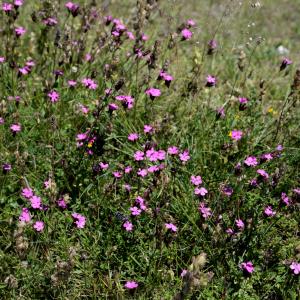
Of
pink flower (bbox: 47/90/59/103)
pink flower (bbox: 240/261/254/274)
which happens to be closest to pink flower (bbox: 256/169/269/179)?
pink flower (bbox: 240/261/254/274)

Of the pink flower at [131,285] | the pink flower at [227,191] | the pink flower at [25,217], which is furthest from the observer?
the pink flower at [227,191]

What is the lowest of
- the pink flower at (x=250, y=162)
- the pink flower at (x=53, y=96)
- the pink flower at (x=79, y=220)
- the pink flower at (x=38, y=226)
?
the pink flower at (x=79, y=220)

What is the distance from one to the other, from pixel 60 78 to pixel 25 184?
3.25 feet

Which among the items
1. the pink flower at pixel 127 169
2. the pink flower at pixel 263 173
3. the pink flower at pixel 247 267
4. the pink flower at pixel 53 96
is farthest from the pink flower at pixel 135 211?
the pink flower at pixel 53 96

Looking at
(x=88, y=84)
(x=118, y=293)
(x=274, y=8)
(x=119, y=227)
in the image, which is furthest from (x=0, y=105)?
(x=274, y=8)

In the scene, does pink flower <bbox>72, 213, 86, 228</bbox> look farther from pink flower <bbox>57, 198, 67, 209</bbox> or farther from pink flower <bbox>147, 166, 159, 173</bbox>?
pink flower <bbox>147, 166, 159, 173</bbox>

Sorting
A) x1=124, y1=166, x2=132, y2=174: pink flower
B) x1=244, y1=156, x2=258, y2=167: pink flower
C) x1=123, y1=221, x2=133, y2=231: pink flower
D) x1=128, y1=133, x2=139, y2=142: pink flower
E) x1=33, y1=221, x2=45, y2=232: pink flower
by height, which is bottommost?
x1=33, y1=221, x2=45, y2=232: pink flower

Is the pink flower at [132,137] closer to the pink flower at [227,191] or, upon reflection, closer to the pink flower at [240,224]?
the pink flower at [227,191]

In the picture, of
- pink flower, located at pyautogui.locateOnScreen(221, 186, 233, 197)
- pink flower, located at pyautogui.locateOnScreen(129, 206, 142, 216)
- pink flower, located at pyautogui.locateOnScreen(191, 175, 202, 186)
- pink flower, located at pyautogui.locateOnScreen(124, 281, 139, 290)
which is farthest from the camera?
pink flower, located at pyautogui.locateOnScreen(191, 175, 202, 186)

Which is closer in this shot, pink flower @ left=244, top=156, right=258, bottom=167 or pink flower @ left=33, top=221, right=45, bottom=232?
pink flower @ left=33, top=221, right=45, bottom=232

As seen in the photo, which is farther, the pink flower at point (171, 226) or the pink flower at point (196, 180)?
the pink flower at point (196, 180)

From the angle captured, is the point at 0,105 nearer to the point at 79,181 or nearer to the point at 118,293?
the point at 79,181

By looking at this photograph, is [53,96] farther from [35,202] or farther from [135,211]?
[135,211]

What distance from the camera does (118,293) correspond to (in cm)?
210
